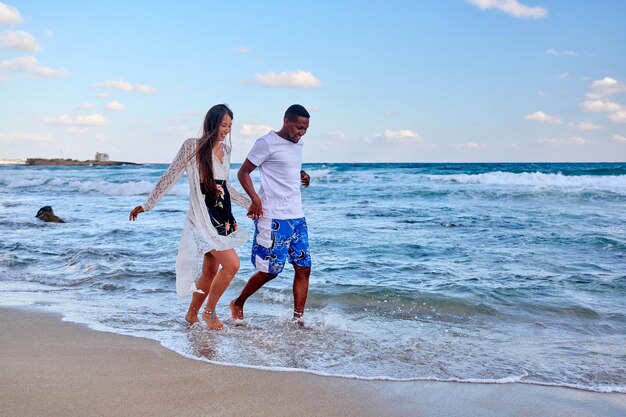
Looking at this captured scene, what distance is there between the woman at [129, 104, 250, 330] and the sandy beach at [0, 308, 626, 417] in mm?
976

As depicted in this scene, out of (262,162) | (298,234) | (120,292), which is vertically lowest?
(120,292)

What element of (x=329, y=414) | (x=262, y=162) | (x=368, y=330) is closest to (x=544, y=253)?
(x=368, y=330)

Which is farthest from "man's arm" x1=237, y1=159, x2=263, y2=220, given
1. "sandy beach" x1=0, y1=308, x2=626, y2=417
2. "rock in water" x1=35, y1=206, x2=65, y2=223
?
"rock in water" x1=35, y1=206, x2=65, y2=223

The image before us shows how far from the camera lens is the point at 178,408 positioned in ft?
10.6

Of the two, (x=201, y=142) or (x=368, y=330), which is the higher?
(x=201, y=142)

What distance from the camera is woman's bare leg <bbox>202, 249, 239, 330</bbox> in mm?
5027

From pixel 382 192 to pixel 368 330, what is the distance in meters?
20.7

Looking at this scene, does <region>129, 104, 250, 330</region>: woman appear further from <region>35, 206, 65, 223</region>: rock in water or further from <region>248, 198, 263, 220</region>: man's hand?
<region>35, 206, 65, 223</region>: rock in water

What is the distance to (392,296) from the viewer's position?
21.5 feet

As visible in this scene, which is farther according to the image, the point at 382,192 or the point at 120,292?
the point at 382,192

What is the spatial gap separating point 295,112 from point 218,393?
7.58ft

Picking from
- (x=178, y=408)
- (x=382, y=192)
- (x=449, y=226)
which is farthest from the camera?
(x=382, y=192)

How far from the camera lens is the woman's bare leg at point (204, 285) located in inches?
205

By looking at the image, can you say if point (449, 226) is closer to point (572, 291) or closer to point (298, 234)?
point (572, 291)
